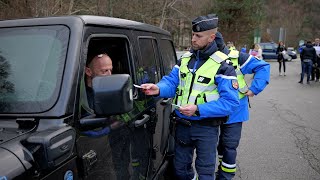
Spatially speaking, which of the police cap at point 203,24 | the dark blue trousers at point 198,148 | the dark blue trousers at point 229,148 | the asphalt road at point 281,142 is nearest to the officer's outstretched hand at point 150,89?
Result: the dark blue trousers at point 198,148

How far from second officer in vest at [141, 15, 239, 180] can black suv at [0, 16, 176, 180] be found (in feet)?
2.20

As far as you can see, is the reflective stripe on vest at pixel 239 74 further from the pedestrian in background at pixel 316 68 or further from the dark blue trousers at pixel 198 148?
the pedestrian in background at pixel 316 68

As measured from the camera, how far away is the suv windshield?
5.83ft

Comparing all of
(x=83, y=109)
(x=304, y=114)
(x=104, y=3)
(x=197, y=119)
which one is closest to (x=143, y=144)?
(x=197, y=119)

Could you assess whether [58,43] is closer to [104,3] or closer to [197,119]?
[197,119]

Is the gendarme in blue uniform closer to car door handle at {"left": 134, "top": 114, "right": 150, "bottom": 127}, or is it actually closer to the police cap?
the police cap

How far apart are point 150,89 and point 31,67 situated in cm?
114

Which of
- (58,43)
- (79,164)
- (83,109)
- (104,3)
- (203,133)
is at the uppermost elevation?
(104,3)

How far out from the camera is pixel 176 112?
10.6 feet

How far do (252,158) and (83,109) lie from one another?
396 centimetres

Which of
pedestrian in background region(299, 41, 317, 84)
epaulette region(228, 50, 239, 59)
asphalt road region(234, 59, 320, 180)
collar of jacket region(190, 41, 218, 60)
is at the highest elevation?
collar of jacket region(190, 41, 218, 60)

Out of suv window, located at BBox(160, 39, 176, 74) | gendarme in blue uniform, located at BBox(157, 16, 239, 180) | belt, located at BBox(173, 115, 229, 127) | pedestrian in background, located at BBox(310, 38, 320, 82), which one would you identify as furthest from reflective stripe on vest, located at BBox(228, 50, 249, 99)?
pedestrian in background, located at BBox(310, 38, 320, 82)

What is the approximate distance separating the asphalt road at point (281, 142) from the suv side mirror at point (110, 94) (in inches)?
126

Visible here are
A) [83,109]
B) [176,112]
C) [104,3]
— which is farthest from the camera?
[104,3]
